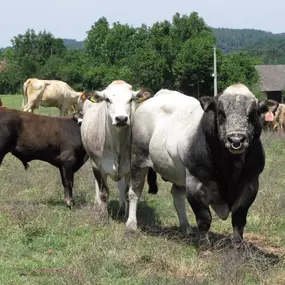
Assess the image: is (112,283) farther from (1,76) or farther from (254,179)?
(1,76)

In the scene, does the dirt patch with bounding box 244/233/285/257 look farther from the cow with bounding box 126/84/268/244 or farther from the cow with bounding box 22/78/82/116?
the cow with bounding box 22/78/82/116

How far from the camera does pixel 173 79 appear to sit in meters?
56.2

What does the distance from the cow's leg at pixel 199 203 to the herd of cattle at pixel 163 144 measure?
0.01 m

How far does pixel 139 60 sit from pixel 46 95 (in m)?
38.3

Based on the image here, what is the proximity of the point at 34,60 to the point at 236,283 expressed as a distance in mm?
83369

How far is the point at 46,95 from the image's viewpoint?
22344 millimetres

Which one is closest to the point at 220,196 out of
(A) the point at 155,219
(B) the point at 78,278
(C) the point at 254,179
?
(C) the point at 254,179

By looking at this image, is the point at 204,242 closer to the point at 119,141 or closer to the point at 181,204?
the point at 181,204

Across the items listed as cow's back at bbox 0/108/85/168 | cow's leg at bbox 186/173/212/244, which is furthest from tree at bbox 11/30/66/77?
cow's leg at bbox 186/173/212/244

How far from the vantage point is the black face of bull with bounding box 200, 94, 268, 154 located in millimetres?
5980

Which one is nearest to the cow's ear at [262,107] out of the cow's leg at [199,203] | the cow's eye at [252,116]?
the cow's eye at [252,116]

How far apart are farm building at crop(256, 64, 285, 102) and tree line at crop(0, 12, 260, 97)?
3.62 meters

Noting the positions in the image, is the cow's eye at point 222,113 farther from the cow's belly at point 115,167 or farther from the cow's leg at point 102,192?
the cow's leg at point 102,192

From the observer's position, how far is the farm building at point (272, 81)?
2486 inches
